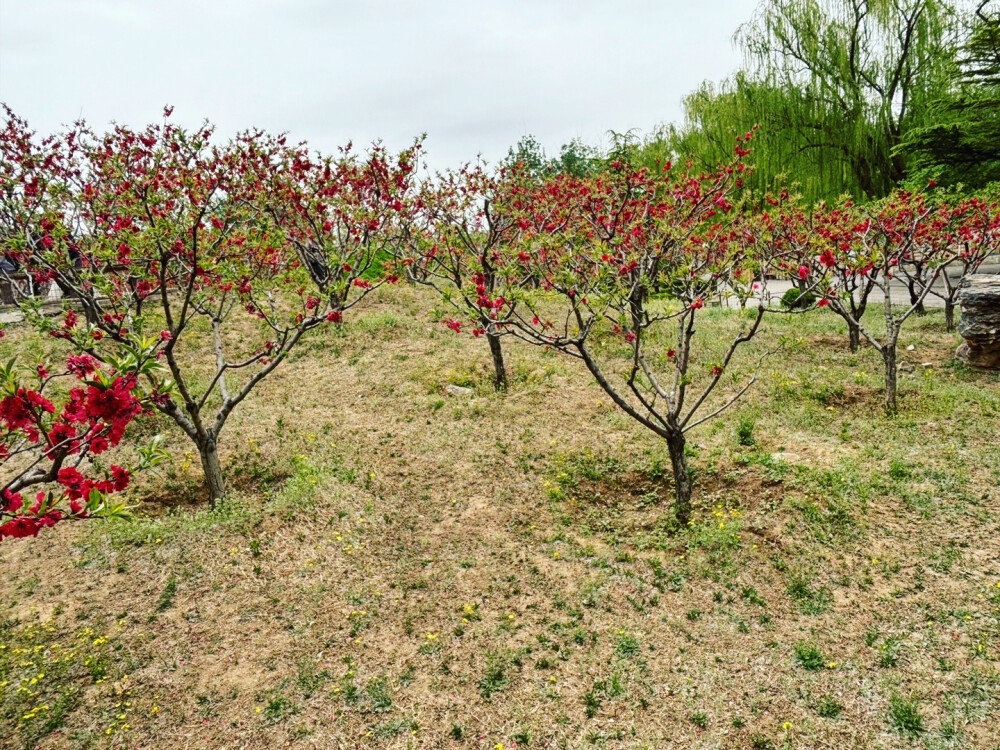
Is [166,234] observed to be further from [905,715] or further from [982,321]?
[982,321]

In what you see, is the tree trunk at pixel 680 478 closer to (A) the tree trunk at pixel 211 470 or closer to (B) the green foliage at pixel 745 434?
(B) the green foliage at pixel 745 434

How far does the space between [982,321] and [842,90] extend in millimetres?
11979

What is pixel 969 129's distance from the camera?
41.7ft

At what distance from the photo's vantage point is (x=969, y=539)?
16.0ft

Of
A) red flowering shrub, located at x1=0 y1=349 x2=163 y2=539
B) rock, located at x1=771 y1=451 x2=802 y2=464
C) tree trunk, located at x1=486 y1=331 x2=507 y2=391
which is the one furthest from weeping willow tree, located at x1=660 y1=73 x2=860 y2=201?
red flowering shrub, located at x1=0 y1=349 x2=163 y2=539

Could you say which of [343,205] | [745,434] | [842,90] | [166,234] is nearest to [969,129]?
[842,90]

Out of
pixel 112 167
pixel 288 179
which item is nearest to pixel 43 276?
pixel 112 167

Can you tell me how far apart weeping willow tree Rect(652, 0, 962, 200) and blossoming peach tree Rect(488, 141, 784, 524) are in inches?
374

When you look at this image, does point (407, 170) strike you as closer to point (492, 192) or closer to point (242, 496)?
point (492, 192)

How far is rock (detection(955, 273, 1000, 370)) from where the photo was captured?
870 centimetres

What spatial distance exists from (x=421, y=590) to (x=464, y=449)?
269cm

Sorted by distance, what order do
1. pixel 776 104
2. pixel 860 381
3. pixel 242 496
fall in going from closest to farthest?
pixel 242 496 → pixel 860 381 → pixel 776 104

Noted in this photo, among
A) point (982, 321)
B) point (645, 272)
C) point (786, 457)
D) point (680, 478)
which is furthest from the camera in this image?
point (982, 321)

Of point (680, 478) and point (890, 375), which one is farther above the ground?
point (890, 375)
